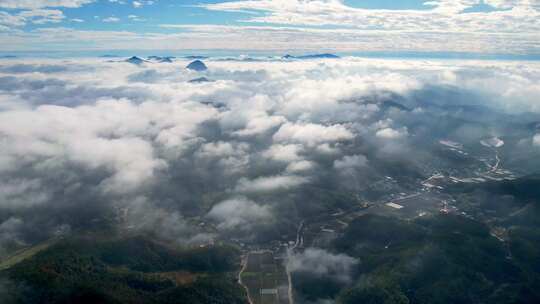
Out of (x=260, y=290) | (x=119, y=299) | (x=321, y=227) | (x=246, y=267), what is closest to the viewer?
(x=119, y=299)

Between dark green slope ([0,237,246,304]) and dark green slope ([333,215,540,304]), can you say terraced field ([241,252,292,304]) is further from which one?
dark green slope ([333,215,540,304])

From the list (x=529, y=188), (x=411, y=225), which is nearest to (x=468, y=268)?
(x=411, y=225)

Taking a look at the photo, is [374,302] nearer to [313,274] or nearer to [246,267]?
[313,274]

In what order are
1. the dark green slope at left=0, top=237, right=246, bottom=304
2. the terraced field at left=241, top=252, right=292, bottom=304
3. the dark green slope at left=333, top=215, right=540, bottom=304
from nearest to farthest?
the dark green slope at left=0, top=237, right=246, bottom=304
the dark green slope at left=333, top=215, right=540, bottom=304
the terraced field at left=241, top=252, right=292, bottom=304

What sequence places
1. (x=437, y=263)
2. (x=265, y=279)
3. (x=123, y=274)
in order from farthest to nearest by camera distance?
(x=265, y=279) < (x=437, y=263) < (x=123, y=274)

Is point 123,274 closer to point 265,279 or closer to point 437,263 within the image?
point 265,279

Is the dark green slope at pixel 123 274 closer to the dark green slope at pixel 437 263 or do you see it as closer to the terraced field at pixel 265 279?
the terraced field at pixel 265 279

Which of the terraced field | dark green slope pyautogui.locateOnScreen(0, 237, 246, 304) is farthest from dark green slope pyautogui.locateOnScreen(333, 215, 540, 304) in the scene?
dark green slope pyautogui.locateOnScreen(0, 237, 246, 304)

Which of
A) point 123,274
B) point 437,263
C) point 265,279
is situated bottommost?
point 265,279

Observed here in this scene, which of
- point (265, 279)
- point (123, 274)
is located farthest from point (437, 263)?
point (123, 274)

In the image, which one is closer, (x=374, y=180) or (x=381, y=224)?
(x=381, y=224)

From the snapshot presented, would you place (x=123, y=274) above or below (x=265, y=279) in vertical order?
above
